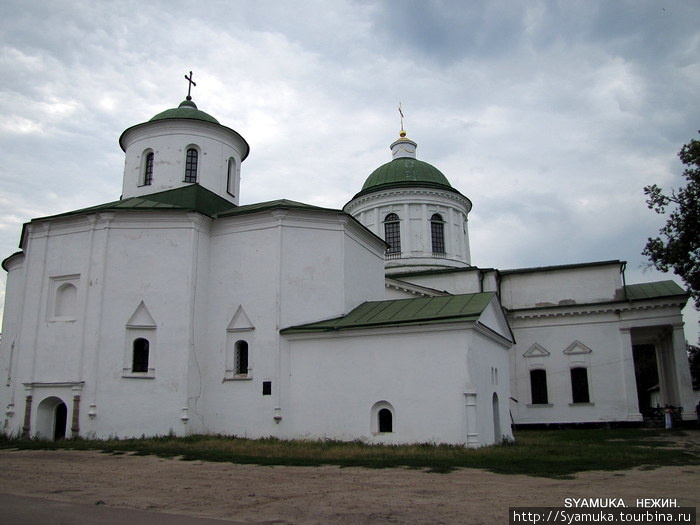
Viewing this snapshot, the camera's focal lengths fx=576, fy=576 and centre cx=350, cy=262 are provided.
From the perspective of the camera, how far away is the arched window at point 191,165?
75.0 feet

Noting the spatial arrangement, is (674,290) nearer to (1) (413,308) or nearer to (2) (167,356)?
(1) (413,308)

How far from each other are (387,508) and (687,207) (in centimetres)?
1986

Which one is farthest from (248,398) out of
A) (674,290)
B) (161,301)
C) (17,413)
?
(674,290)

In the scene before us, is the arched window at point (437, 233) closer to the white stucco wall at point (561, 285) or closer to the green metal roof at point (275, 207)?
the white stucco wall at point (561, 285)

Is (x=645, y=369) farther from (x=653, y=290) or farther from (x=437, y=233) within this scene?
(x=437, y=233)

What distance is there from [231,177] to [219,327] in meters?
7.55

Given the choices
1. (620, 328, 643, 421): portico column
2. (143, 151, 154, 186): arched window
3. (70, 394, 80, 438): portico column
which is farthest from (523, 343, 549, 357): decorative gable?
(70, 394, 80, 438): portico column

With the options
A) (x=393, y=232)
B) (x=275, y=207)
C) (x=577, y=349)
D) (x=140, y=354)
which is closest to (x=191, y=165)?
(x=275, y=207)

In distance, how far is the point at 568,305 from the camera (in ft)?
96.5

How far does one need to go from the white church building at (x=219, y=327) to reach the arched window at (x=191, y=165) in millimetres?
47

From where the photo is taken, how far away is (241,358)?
1920 cm

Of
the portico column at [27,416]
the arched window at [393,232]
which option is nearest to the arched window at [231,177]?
the portico column at [27,416]

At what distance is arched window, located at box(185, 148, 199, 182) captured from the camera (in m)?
22.9

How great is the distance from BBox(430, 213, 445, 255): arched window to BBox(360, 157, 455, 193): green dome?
80.2 inches
